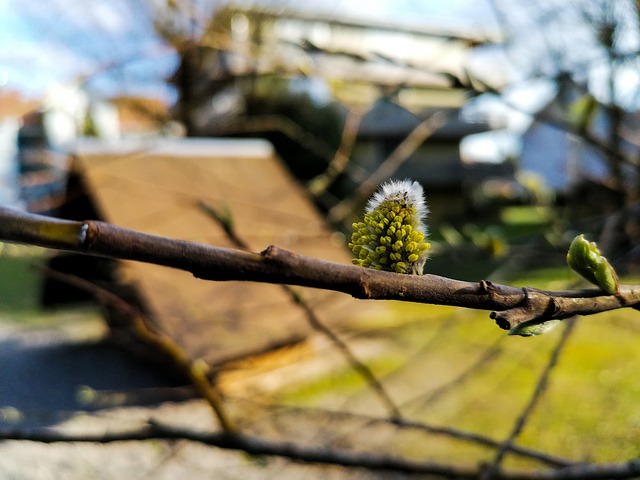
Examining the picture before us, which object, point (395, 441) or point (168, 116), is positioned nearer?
point (395, 441)

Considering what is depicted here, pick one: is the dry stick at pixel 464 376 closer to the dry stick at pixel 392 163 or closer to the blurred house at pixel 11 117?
the dry stick at pixel 392 163

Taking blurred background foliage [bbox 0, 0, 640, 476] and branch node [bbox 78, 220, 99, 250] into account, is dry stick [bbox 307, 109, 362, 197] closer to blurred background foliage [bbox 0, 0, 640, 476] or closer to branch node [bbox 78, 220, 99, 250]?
blurred background foliage [bbox 0, 0, 640, 476]

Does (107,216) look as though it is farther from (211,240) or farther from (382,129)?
(382,129)

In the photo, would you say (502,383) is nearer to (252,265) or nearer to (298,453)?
(298,453)

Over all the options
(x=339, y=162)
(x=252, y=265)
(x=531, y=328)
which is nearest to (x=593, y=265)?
(x=531, y=328)

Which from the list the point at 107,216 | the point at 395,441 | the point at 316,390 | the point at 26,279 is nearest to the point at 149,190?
the point at 107,216

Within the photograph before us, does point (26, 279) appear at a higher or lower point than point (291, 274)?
lower

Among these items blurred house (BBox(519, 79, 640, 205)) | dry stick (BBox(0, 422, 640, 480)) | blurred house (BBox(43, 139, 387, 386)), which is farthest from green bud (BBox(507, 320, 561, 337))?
blurred house (BBox(43, 139, 387, 386))
